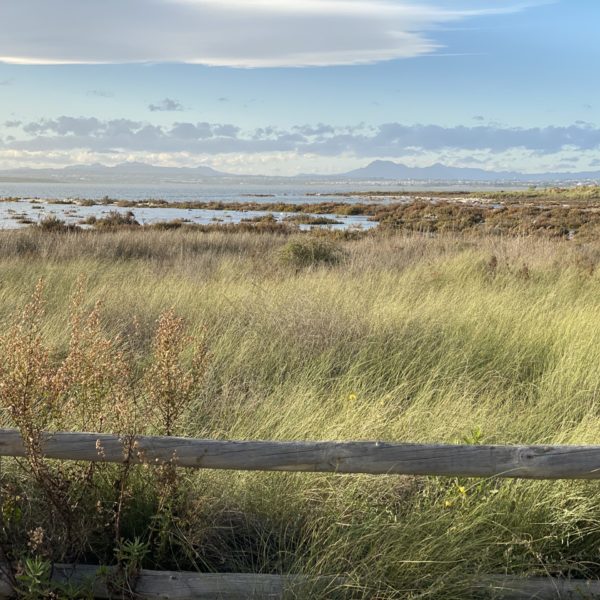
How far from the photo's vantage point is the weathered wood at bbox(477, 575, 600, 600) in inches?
124

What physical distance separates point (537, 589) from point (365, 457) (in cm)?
101

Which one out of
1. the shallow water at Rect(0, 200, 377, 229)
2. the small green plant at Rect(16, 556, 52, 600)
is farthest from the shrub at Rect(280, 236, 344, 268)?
the shallow water at Rect(0, 200, 377, 229)

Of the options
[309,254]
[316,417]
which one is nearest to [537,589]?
[316,417]

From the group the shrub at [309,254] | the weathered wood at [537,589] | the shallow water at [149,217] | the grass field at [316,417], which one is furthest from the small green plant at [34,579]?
the shallow water at [149,217]

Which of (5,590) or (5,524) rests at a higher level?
(5,524)

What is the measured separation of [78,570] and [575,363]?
4735 mm

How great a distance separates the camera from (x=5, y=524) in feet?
10.8

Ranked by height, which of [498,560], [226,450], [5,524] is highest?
[226,450]

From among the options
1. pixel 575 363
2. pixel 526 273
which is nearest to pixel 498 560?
pixel 575 363

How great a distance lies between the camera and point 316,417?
4672mm

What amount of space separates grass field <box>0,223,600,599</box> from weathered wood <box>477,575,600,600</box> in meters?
0.12

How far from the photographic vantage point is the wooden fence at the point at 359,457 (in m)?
3.19

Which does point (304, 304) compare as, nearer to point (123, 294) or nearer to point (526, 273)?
point (123, 294)

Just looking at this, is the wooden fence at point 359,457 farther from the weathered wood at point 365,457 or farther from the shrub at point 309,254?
the shrub at point 309,254
